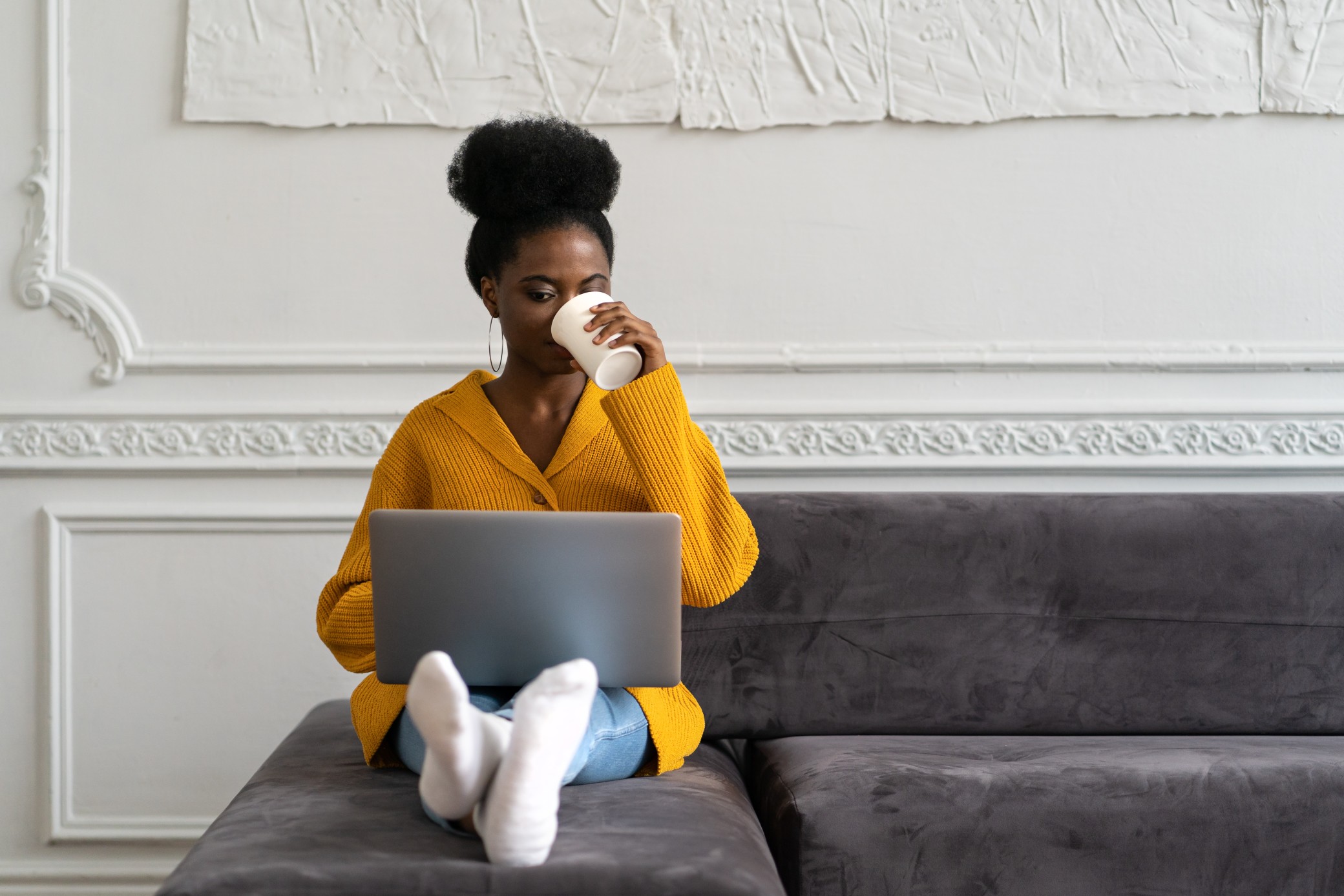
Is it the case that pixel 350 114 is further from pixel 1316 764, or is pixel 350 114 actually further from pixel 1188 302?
pixel 1316 764

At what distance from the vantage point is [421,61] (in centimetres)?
210

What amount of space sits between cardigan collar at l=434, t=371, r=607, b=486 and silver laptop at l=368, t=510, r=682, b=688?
329mm

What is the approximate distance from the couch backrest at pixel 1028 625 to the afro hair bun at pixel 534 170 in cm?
60

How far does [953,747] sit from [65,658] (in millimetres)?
1679

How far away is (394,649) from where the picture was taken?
1.23 m

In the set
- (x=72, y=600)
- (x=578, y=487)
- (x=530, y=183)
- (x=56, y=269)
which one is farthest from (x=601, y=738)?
(x=56, y=269)

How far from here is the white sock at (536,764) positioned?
1057mm

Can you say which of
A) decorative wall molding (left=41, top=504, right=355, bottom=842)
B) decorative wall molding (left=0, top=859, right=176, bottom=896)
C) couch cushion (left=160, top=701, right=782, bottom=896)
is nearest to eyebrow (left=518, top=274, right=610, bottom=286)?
couch cushion (left=160, top=701, right=782, bottom=896)

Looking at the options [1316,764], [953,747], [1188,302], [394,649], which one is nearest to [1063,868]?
[953,747]

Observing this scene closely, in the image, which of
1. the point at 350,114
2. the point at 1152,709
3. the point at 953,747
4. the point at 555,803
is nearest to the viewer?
the point at 555,803

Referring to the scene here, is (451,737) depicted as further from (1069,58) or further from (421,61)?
(1069,58)

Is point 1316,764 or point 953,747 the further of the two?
point 953,747

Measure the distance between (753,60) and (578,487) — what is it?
3.40ft

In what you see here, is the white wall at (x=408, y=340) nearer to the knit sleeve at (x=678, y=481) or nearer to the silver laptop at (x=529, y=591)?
the knit sleeve at (x=678, y=481)
